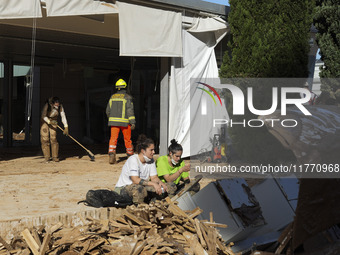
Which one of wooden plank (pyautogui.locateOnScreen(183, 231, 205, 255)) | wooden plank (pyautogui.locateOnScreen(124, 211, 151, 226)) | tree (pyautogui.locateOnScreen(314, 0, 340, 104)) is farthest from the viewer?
tree (pyautogui.locateOnScreen(314, 0, 340, 104))

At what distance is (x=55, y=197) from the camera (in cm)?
704

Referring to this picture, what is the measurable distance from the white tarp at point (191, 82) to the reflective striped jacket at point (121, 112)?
104cm

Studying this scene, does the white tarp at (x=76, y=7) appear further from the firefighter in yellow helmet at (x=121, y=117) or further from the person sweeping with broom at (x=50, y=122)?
the person sweeping with broom at (x=50, y=122)

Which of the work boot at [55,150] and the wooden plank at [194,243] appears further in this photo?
the work boot at [55,150]

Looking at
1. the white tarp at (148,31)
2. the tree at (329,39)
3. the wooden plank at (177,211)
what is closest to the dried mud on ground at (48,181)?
the wooden plank at (177,211)

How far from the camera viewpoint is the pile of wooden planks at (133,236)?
502 centimetres

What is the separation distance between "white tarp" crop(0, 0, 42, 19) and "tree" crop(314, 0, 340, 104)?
6.39 metres

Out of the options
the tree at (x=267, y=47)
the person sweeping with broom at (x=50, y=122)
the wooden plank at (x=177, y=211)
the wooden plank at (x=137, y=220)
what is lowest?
the wooden plank at (x=137, y=220)

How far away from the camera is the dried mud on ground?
20.3 ft

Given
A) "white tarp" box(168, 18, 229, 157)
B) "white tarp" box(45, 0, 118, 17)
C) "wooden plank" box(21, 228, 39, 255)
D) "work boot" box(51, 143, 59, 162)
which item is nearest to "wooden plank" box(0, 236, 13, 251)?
"wooden plank" box(21, 228, 39, 255)

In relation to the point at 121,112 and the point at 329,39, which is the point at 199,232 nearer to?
the point at 121,112

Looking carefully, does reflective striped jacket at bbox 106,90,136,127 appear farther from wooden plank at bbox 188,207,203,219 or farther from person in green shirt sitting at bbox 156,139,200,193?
wooden plank at bbox 188,207,203,219

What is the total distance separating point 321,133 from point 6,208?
4.19 m

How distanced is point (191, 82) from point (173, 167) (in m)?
4.58
